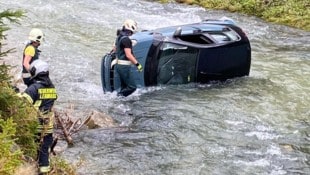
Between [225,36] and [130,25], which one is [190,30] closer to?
[225,36]

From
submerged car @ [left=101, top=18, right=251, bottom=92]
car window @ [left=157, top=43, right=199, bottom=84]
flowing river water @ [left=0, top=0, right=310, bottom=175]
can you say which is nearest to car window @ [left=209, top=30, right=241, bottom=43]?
submerged car @ [left=101, top=18, right=251, bottom=92]

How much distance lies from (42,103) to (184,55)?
513 centimetres

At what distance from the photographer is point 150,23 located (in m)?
19.6

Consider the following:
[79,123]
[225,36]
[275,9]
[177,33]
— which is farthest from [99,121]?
[275,9]

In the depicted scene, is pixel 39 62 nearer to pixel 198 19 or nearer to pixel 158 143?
pixel 158 143

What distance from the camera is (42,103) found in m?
6.63

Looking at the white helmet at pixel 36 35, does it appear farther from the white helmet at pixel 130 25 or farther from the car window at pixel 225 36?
the car window at pixel 225 36

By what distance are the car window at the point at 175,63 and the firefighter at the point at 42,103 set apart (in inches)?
185

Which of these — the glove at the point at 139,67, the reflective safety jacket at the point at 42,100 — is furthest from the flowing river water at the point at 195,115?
the reflective safety jacket at the point at 42,100

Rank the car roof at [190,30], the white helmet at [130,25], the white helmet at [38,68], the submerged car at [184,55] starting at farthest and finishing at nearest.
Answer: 1. the car roof at [190,30]
2. the submerged car at [184,55]
3. the white helmet at [130,25]
4. the white helmet at [38,68]

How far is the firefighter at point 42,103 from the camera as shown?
6473 millimetres

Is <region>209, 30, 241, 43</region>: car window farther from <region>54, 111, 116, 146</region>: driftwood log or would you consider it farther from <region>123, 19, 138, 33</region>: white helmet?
<region>54, 111, 116, 146</region>: driftwood log

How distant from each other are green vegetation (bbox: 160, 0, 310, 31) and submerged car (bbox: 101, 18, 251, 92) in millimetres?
8230

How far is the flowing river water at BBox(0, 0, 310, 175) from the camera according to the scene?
25.7 ft
